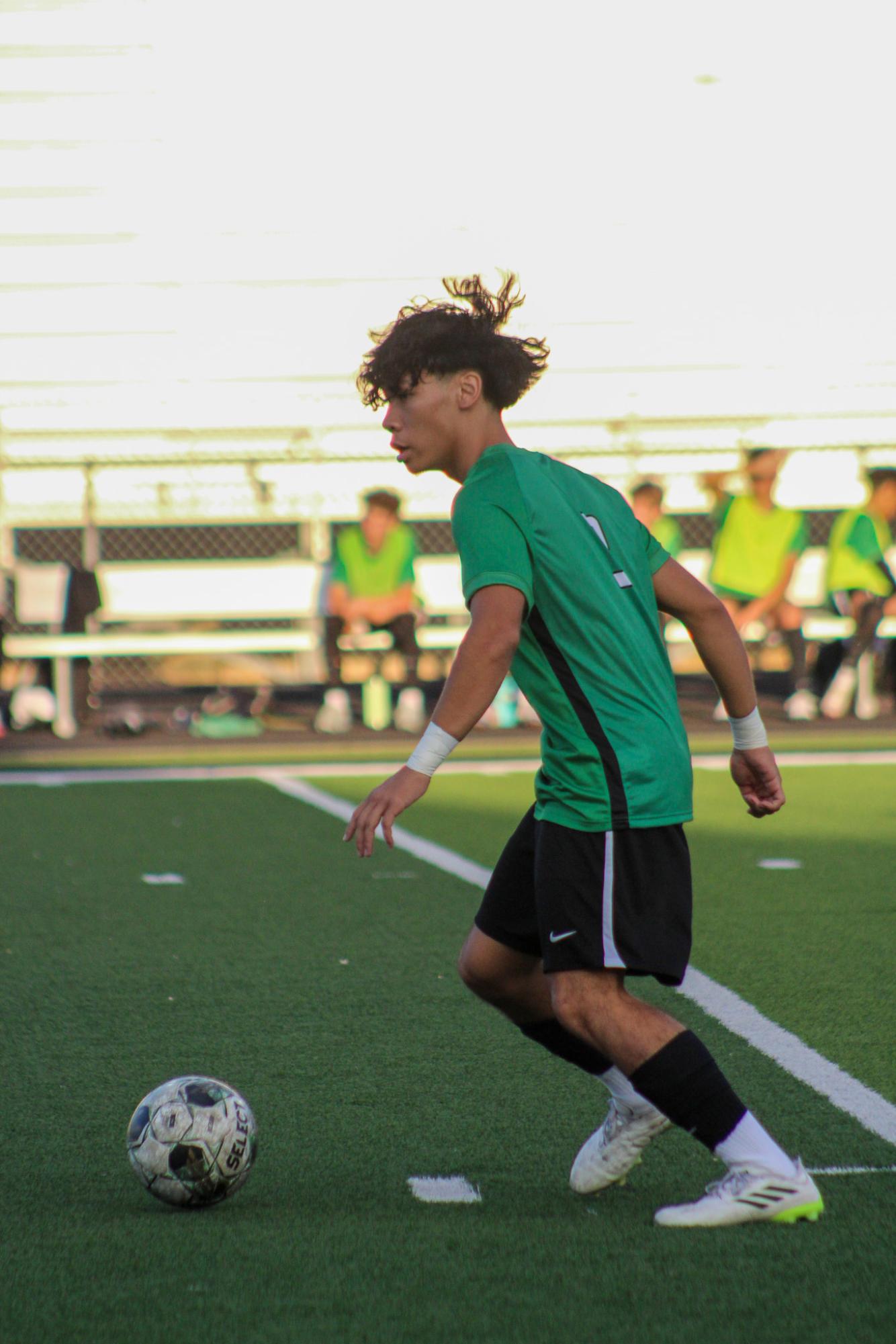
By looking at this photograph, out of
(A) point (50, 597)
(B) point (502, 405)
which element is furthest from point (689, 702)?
(B) point (502, 405)

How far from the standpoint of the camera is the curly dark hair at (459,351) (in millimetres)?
3086

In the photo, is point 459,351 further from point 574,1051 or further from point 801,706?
point 801,706

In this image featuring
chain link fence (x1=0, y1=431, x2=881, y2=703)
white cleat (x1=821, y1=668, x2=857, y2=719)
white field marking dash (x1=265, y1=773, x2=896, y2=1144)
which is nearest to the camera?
white field marking dash (x1=265, y1=773, x2=896, y2=1144)

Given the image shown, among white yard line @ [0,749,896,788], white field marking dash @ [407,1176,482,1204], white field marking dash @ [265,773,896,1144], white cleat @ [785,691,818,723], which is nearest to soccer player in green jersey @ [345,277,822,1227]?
white field marking dash @ [407,1176,482,1204]

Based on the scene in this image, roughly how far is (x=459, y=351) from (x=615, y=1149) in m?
1.41

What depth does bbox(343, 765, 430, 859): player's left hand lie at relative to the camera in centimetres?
280

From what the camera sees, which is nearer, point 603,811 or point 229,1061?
point 603,811

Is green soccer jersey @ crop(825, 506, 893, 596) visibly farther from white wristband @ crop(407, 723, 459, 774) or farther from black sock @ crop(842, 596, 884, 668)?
white wristband @ crop(407, 723, 459, 774)

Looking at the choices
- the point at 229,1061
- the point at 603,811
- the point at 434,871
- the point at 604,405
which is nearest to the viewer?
the point at 603,811

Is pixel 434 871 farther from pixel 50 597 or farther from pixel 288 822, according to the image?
pixel 50 597

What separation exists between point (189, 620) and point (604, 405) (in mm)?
6178

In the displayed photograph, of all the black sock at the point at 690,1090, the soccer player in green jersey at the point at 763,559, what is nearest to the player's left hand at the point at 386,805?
the black sock at the point at 690,1090

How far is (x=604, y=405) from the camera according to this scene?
64.3 feet

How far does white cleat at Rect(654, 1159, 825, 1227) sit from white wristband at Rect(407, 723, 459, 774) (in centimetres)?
82
